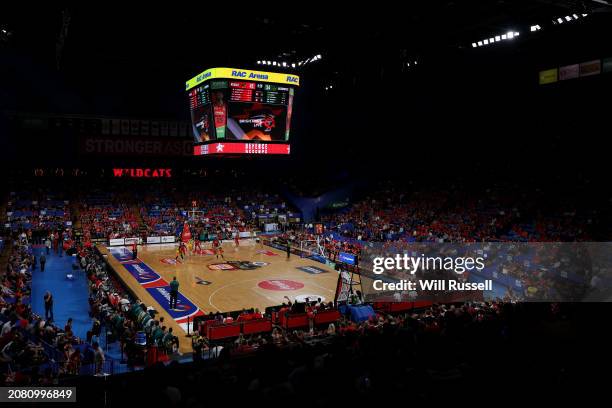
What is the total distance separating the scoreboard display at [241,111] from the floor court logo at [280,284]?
29.8ft

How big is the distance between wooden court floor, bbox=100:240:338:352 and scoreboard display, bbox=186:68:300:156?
22.6 ft

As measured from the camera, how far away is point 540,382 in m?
6.64

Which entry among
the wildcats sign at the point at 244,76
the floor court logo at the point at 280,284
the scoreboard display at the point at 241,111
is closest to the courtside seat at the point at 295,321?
the floor court logo at the point at 280,284

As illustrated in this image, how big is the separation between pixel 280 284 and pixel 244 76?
1308 centimetres

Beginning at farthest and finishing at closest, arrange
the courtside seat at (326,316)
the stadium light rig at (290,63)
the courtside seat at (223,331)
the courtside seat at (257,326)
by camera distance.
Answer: the stadium light rig at (290,63)
the courtside seat at (326,316)
the courtside seat at (257,326)
the courtside seat at (223,331)

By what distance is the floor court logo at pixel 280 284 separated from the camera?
21188mm

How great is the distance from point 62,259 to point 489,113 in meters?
31.3

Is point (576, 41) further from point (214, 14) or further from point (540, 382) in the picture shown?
point (540, 382)

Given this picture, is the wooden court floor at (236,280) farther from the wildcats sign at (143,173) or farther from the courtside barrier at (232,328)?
the wildcats sign at (143,173)

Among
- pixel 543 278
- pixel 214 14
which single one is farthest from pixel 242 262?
pixel 543 278

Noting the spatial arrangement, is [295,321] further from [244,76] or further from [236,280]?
[244,76]

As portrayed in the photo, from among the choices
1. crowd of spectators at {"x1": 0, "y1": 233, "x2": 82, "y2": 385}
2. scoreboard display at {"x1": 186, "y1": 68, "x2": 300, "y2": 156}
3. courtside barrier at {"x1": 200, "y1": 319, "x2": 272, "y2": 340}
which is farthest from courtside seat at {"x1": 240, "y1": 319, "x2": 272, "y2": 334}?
scoreboard display at {"x1": 186, "y1": 68, "x2": 300, "y2": 156}

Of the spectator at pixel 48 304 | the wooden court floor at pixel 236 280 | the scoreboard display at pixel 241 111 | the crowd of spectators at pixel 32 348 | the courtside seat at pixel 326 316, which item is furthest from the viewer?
the scoreboard display at pixel 241 111

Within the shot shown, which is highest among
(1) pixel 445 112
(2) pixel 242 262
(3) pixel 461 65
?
(3) pixel 461 65
